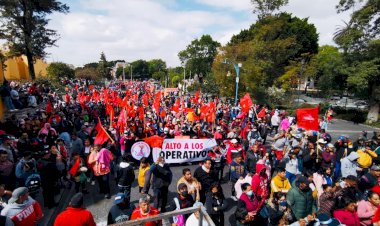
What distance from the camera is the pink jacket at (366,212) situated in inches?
193

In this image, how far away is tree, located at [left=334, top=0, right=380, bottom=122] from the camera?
21969 millimetres

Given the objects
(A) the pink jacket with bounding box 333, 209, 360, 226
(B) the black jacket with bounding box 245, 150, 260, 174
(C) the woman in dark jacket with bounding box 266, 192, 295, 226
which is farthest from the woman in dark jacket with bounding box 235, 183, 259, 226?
(B) the black jacket with bounding box 245, 150, 260, 174

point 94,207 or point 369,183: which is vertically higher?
point 369,183

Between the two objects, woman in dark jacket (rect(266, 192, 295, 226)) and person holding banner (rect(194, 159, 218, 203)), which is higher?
person holding banner (rect(194, 159, 218, 203))

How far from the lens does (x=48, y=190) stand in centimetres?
671

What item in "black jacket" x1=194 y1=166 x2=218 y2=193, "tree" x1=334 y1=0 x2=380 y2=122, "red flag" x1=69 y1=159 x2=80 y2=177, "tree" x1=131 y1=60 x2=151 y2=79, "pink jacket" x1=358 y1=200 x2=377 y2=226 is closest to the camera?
"pink jacket" x1=358 y1=200 x2=377 y2=226

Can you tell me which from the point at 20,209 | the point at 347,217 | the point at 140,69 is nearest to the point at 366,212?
the point at 347,217

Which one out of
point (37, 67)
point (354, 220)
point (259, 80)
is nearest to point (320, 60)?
point (259, 80)

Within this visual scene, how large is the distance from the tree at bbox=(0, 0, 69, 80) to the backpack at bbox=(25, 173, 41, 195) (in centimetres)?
2410

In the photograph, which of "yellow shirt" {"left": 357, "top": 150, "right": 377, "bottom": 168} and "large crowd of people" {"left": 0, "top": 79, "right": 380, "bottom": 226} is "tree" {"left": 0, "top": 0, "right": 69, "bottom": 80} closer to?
"large crowd of people" {"left": 0, "top": 79, "right": 380, "bottom": 226}

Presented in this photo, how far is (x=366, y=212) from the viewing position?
4.93m

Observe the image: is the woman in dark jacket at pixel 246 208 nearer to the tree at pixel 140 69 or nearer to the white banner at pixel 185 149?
the white banner at pixel 185 149

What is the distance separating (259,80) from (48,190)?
24.4 meters

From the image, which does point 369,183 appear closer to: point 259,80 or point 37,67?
point 259,80
